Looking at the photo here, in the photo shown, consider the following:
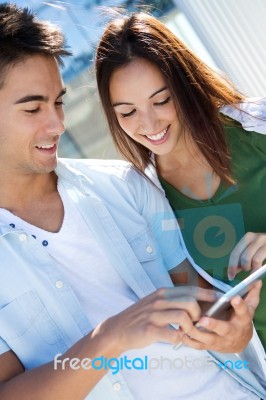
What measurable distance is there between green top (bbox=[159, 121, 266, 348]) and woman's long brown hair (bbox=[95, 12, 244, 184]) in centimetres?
5

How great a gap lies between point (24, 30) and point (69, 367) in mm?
993

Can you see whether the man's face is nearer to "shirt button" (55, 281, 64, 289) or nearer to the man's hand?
"shirt button" (55, 281, 64, 289)

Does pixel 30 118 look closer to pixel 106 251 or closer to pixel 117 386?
pixel 106 251

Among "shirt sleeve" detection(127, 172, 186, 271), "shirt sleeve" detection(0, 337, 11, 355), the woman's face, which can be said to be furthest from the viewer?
the woman's face

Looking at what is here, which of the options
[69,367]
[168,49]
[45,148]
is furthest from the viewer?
[168,49]

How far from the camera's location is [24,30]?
1831 mm

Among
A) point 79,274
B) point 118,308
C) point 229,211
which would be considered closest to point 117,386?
point 118,308

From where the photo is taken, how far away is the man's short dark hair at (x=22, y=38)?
5.86 feet

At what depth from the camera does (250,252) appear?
1.53 metres

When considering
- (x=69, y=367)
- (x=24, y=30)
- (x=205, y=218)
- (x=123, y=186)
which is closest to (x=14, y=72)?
(x=24, y=30)

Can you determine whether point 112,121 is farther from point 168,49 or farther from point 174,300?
point 174,300

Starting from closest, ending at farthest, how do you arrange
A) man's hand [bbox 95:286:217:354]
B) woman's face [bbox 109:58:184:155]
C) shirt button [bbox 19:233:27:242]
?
man's hand [bbox 95:286:217:354]
shirt button [bbox 19:233:27:242]
woman's face [bbox 109:58:184:155]

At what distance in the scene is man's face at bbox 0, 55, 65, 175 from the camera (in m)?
1.75

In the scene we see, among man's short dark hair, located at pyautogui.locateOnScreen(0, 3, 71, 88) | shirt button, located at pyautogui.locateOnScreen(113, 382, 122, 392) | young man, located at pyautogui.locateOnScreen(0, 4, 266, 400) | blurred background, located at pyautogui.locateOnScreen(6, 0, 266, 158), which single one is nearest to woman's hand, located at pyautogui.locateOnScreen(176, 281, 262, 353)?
young man, located at pyautogui.locateOnScreen(0, 4, 266, 400)
